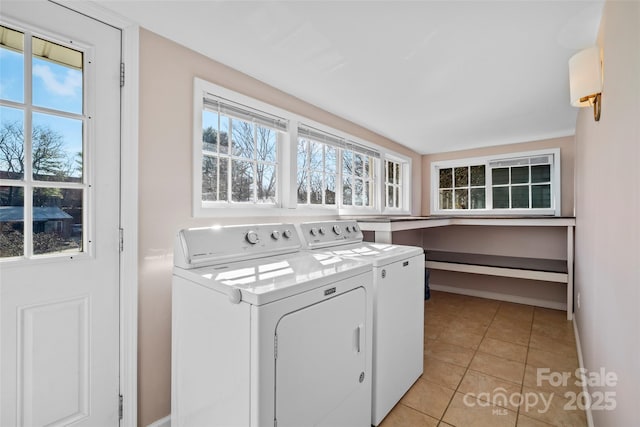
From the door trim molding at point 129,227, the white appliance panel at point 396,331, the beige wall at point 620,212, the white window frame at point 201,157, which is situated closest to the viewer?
the beige wall at point 620,212

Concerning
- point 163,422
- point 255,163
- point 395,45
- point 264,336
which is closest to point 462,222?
point 395,45

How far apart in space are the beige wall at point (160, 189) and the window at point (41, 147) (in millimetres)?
257

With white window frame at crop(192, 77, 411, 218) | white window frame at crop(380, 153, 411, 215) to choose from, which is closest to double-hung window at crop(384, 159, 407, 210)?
white window frame at crop(380, 153, 411, 215)

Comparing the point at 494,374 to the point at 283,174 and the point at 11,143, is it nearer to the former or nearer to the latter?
the point at 283,174

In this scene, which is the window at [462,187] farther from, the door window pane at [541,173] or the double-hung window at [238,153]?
the double-hung window at [238,153]

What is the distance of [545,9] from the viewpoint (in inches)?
53.9

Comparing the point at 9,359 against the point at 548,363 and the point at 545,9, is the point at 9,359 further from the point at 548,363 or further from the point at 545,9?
the point at 548,363

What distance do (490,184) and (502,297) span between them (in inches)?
61.8

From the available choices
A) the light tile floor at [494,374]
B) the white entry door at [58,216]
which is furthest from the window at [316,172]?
the light tile floor at [494,374]

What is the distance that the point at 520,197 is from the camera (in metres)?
4.01

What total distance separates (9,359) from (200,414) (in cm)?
78

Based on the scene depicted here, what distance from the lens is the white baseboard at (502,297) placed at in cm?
364

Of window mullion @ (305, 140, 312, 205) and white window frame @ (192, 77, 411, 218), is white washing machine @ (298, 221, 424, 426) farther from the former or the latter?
window mullion @ (305, 140, 312, 205)

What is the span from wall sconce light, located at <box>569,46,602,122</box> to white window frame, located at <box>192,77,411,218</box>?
1.71 m
